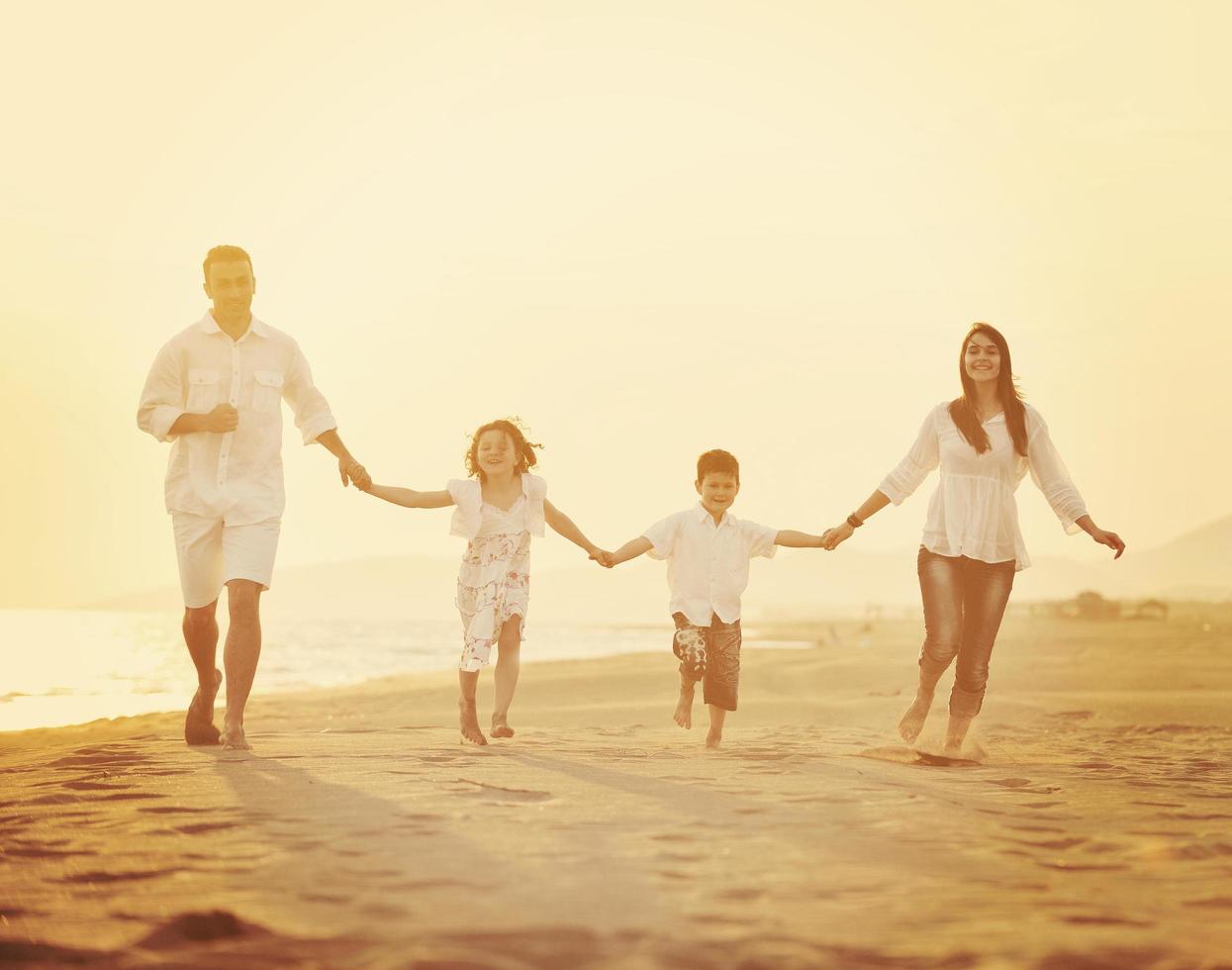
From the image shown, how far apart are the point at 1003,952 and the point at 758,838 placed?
1.14 m

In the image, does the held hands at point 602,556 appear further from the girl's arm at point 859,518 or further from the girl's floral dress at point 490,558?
the girl's arm at point 859,518

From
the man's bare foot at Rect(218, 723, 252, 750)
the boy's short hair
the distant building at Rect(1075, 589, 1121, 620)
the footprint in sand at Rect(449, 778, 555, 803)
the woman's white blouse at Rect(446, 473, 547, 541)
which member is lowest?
the man's bare foot at Rect(218, 723, 252, 750)

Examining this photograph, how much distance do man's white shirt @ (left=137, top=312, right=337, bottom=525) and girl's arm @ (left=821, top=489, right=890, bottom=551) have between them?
10.5 ft

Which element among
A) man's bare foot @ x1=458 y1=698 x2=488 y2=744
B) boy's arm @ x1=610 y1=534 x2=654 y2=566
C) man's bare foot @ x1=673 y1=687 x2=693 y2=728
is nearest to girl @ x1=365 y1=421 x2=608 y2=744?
man's bare foot @ x1=458 y1=698 x2=488 y2=744

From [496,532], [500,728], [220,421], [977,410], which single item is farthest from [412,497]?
[977,410]

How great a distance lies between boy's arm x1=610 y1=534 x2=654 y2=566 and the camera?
760cm

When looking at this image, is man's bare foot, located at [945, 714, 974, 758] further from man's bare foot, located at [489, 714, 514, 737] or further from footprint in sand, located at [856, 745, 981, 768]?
man's bare foot, located at [489, 714, 514, 737]

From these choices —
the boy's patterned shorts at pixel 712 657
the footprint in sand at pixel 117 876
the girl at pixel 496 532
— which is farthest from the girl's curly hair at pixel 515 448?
the footprint in sand at pixel 117 876

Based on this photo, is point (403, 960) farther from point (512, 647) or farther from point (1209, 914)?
point (512, 647)

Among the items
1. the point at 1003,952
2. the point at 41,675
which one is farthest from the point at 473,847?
the point at 41,675

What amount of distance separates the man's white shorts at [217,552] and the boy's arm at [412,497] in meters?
0.83

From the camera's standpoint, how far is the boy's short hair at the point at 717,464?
308 inches

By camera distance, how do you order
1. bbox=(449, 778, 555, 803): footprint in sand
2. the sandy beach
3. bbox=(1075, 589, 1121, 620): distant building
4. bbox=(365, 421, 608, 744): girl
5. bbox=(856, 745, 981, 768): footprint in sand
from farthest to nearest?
bbox=(1075, 589, 1121, 620): distant building
bbox=(365, 421, 608, 744): girl
bbox=(856, 745, 981, 768): footprint in sand
bbox=(449, 778, 555, 803): footprint in sand
the sandy beach

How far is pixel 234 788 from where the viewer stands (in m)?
4.74
